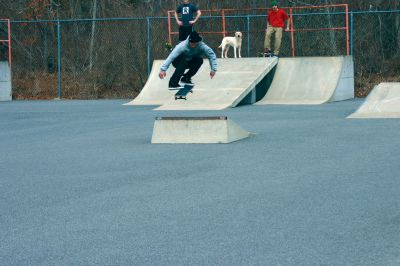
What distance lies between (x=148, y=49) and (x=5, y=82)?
16.1 ft

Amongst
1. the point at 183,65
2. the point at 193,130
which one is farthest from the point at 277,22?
the point at 193,130

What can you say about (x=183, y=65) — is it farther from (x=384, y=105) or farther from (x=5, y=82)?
(x=5, y=82)

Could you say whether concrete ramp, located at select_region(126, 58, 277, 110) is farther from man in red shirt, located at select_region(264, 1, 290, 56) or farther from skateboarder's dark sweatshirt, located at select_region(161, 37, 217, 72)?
skateboarder's dark sweatshirt, located at select_region(161, 37, 217, 72)

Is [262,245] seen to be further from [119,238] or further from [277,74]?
[277,74]

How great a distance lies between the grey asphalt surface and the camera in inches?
255

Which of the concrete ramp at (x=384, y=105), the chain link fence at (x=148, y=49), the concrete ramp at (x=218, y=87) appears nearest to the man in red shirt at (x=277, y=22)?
the concrete ramp at (x=218, y=87)

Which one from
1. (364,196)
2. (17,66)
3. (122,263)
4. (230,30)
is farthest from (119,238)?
(17,66)

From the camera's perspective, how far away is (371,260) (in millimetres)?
6105

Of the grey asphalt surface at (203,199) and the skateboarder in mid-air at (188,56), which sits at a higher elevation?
the skateboarder in mid-air at (188,56)

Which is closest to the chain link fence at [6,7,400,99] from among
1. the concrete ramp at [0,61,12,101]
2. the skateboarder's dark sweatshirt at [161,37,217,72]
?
the concrete ramp at [0,61,12,101]

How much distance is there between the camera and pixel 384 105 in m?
19.7

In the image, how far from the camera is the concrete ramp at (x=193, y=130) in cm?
1463

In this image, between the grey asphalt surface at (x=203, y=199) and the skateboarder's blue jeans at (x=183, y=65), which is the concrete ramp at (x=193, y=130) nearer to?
the grey asphalt surface at (x=203, y=199)

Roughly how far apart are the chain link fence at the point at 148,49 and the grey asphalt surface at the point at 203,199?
563 inches
